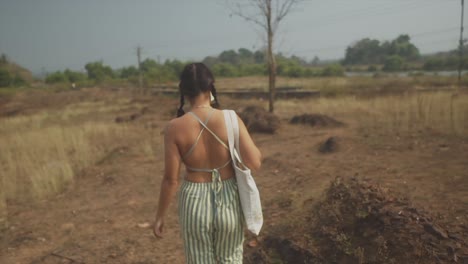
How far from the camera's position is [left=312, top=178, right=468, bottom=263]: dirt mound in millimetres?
2797

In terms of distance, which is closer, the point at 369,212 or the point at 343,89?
the point at 369,212

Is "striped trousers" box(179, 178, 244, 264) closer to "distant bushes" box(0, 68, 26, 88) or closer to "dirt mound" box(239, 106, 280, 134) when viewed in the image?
"dirt mound" box(239, 106, 280, 134)

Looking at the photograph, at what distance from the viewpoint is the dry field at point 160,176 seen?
3930 mm

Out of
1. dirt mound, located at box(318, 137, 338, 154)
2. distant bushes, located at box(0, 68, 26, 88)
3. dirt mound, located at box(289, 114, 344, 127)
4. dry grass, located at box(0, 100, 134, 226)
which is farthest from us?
distant bushes, located at box(0, 68, 26, 88)

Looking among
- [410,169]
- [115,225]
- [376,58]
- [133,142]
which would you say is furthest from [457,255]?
[376,58]

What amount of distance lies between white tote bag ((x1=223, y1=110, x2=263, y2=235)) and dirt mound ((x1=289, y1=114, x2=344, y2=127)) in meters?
7.81

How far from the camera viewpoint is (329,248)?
10.4ft

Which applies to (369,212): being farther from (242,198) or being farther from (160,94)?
(160,94)

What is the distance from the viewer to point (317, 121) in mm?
9852

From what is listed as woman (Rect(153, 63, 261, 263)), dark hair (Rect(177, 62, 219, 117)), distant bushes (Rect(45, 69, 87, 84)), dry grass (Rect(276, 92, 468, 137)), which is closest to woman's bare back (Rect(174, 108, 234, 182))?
woman (Rect(153, 63, 261, 263))

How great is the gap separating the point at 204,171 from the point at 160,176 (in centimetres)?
488

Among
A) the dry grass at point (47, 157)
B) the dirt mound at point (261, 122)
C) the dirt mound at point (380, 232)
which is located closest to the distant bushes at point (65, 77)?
the dry grass at point (47, 157)

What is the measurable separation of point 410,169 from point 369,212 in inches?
94.5

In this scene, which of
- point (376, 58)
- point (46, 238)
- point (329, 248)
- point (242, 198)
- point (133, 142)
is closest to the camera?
point (242, 198)
